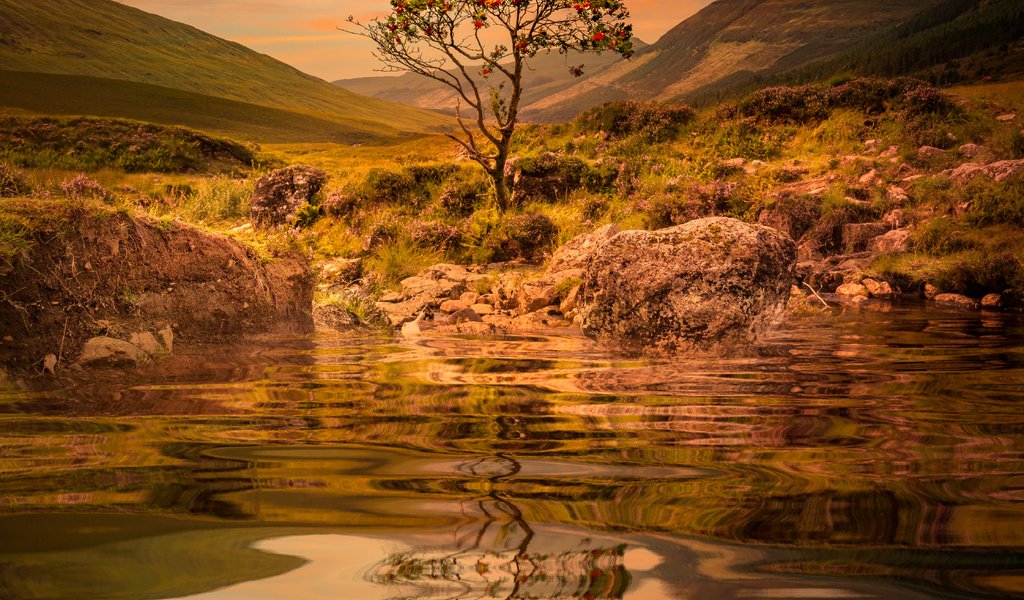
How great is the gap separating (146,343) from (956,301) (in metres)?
10.6

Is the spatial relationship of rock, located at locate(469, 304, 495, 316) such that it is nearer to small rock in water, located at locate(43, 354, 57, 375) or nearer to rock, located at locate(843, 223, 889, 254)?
small rock in water, located at locate(43, 354, 57, 375)

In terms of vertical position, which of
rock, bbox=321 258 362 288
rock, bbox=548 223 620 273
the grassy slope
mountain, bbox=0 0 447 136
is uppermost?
mountain, bbox=0 0 447 136

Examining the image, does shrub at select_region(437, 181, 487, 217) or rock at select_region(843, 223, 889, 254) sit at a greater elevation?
shrub at select_region(437, 181, 487, 217)

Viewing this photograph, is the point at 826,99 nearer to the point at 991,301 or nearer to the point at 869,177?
the point at 869,177

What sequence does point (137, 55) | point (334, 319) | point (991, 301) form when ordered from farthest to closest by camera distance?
point (137, 55) < point (991, 301) < point (334, 319)

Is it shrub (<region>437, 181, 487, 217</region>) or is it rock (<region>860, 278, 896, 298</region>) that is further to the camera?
shrub (<region>437, 181, 487, 217</region>)

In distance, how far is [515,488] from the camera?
2.20 meters

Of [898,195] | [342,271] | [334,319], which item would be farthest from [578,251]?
[898,195]

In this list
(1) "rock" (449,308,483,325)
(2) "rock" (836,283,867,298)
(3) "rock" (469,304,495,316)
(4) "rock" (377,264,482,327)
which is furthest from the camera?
(2) "rock" (836,283,867,298)

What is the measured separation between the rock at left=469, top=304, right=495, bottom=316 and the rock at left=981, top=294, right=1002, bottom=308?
22.2 feet

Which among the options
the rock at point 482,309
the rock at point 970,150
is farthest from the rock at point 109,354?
the rock at point 970,150

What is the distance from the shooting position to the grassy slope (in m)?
76.0

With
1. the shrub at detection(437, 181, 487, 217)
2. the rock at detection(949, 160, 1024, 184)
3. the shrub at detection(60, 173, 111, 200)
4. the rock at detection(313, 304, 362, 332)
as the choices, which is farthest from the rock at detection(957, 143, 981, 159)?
the shrub at detection(60, 173, 111, 200)

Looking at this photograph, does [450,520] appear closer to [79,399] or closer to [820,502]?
[820,502]
